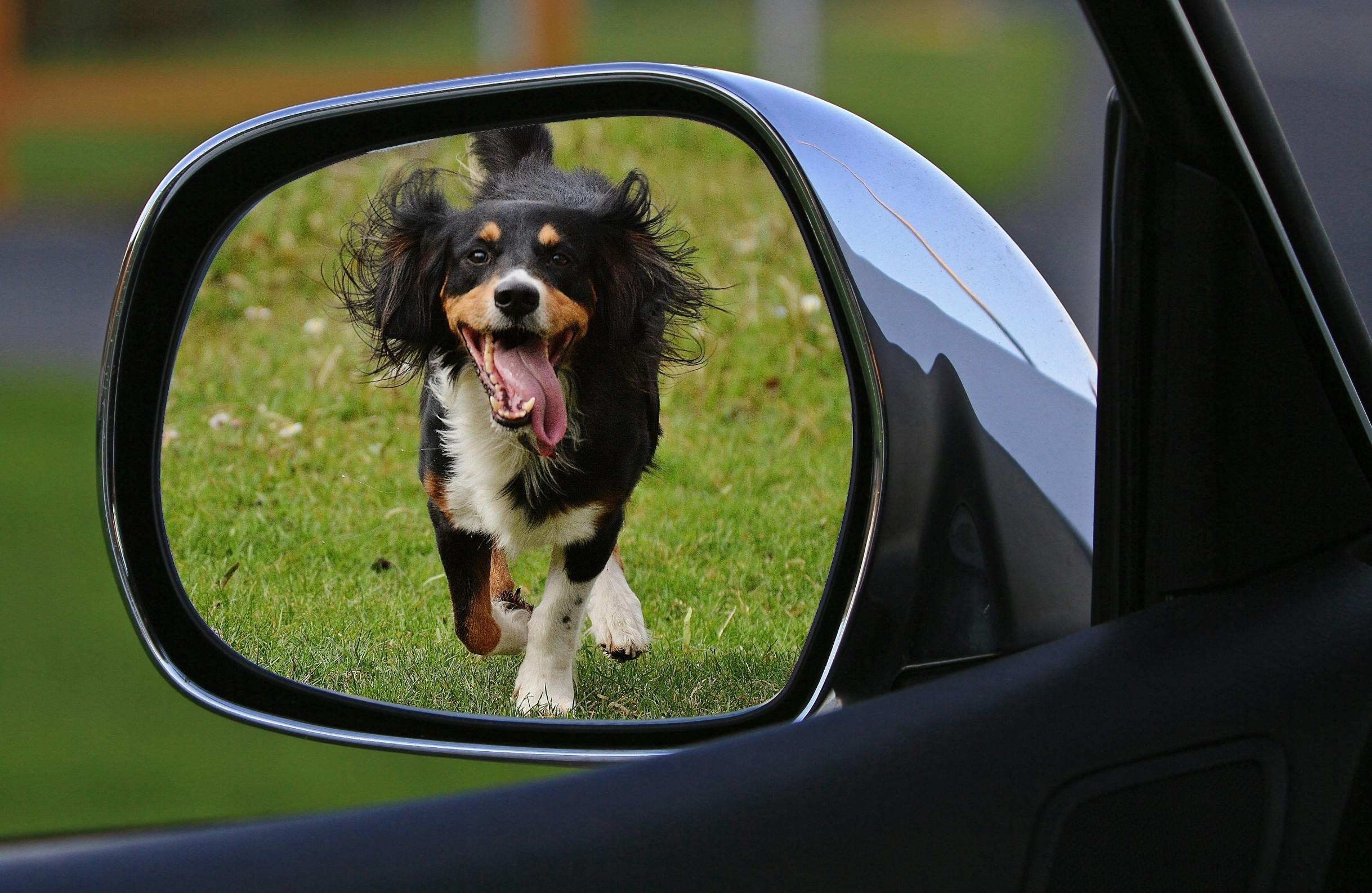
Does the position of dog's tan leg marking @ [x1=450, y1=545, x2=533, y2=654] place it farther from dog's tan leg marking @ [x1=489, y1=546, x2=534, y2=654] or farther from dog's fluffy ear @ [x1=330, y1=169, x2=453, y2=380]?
dog's fluffy ear @ [x1=330, y1=169, x2=453, y2=380]

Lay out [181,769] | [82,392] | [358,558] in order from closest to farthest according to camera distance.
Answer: [358,558] → [181,769] → [82,392]

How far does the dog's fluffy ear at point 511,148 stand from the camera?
1.52m

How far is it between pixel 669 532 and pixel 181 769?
4106mm

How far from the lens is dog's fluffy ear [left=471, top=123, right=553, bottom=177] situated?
1520 millimetres

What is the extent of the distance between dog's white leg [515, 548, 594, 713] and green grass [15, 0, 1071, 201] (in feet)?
28.8

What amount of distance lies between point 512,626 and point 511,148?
51 cm

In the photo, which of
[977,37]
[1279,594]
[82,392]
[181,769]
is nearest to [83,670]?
[181,769]

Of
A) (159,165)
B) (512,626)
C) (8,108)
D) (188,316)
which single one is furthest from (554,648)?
(8,108)

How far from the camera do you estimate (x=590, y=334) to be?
1.42m

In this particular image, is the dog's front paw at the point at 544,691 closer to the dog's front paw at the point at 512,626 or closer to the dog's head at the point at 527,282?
the dog's front paw at the point at 512,626

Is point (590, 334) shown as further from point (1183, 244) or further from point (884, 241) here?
point (1183, 244)

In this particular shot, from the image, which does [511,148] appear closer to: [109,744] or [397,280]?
[397,280]

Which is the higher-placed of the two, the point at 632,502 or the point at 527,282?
the point at 527,282

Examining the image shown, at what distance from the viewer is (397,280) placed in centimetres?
145
